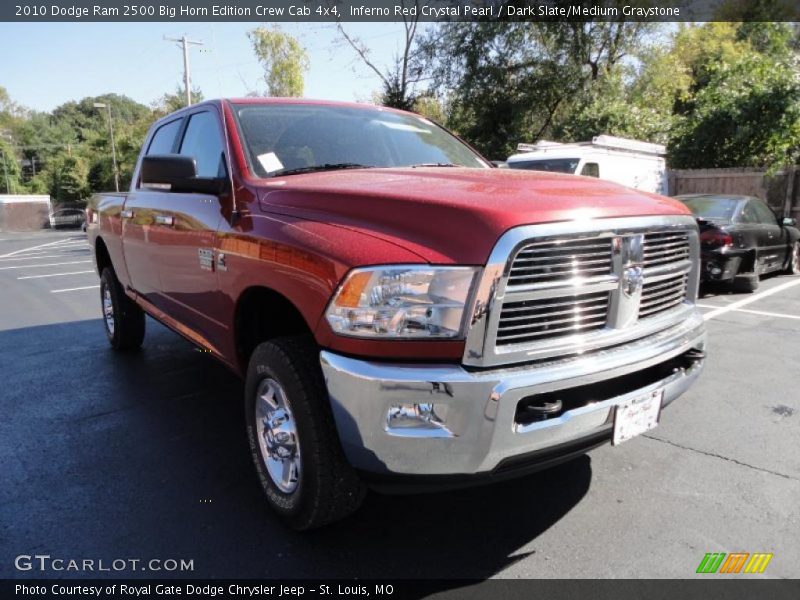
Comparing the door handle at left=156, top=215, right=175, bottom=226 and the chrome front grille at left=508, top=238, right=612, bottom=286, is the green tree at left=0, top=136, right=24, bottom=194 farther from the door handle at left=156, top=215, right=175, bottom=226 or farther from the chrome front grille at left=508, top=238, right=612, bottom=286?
the chrome front grille at left=508, top=238, right=612, bottom=286

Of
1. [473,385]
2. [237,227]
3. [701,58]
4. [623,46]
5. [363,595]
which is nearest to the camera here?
[473,385]

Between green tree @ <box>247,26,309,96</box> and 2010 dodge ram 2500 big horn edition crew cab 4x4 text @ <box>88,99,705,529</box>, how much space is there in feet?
119

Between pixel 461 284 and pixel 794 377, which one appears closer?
pixel 461 284

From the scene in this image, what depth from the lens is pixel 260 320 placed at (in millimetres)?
3002

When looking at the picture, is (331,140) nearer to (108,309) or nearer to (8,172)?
(108,309)

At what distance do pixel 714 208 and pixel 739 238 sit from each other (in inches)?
24.8

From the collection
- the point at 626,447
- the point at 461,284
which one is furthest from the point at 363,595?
the point at 626,447

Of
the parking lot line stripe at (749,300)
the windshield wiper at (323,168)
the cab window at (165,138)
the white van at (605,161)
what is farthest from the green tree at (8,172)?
the windshield wiper at (323,168)

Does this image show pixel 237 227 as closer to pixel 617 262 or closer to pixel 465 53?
pixel 617 262

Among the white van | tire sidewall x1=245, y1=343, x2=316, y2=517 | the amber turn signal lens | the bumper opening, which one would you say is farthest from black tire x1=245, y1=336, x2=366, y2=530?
the white van

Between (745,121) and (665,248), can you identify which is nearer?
(665,248)

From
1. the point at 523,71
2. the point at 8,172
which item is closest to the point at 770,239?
the point at 523,71

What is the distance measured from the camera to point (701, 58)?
1369 inches

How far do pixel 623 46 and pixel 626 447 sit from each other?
2281 cm
